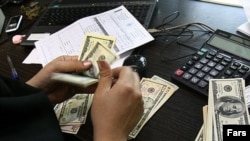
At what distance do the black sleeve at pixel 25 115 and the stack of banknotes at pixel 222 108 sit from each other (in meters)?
0.31

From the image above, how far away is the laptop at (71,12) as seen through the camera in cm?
100

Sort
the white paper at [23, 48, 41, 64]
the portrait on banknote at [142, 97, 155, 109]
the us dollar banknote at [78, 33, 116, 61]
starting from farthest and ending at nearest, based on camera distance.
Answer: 1. the white paper at [23, 48, 41, 64]
2. the us dollar banknote at [78, 33, 116, 61]
3. the portrait on banknote at [142, 97, 155, 109]

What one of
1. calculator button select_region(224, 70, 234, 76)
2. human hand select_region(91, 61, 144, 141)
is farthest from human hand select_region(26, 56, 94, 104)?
calculator button select_region(224, 70, 234, 76)

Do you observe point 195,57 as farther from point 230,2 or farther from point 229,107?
point 230,2

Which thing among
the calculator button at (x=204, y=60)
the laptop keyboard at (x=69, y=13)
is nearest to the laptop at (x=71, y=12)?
the laptop keyboard at (x=69, y=13)

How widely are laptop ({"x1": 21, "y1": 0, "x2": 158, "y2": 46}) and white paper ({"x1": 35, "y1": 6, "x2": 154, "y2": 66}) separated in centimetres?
4

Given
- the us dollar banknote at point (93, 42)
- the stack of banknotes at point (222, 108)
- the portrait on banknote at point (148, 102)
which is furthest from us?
the us dollar banknote at point (93, 42)

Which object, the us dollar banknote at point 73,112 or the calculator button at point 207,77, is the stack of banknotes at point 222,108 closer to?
the calculator button at point 207,77

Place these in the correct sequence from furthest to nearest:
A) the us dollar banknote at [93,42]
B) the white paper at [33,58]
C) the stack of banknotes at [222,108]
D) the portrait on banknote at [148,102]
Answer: the white paper at [33,58], the us dollar banknote at [93,42], the portrait on banknote at [148,102], the stack of banknotes at [222,108]

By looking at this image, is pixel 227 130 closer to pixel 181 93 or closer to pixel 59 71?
pixel 181 93

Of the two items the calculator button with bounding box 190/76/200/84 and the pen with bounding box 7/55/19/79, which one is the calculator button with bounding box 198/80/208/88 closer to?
the calculator button with bounding box 190/76/200/84

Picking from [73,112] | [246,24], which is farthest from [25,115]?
[246,24]

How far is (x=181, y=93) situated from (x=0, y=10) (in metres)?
0.81

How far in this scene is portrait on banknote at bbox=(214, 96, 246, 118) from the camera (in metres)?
0.63
